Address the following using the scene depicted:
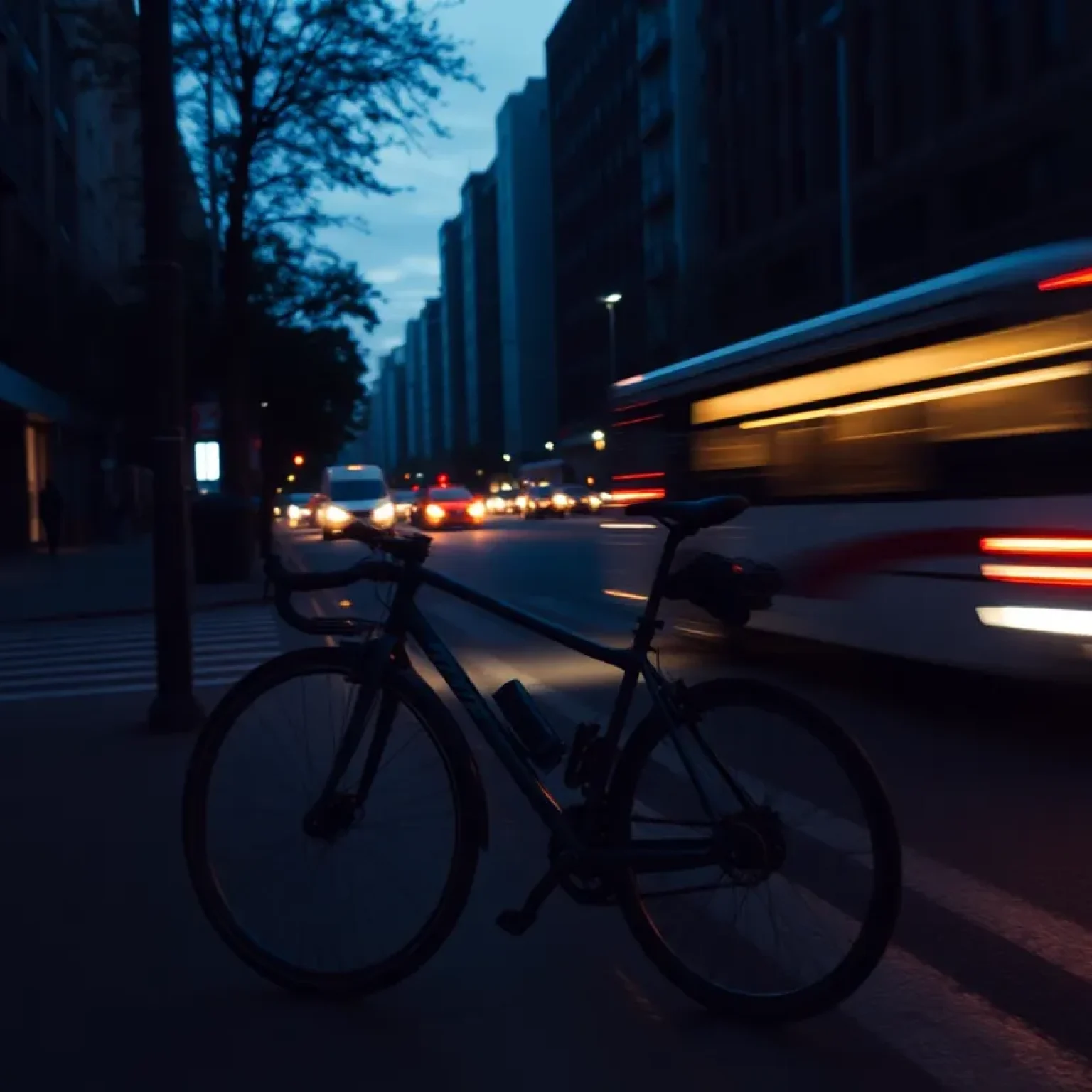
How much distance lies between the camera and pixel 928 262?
43.2m

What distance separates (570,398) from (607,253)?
14445 mm

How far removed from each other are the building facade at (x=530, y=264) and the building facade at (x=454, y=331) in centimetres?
2900

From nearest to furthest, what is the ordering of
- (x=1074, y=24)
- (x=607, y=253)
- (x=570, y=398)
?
(x=1074, y=24) < (x=607, y=253) < (x=570, y=398)

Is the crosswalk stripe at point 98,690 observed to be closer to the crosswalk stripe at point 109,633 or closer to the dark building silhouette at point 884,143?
the crosswalk stripe at point 109,633

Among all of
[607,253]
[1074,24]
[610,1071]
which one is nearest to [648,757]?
[610,1071]

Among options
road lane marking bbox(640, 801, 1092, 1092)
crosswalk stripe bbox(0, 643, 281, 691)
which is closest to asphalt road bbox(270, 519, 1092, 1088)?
road lane marking bbox(640, 801, 1092, 1092)

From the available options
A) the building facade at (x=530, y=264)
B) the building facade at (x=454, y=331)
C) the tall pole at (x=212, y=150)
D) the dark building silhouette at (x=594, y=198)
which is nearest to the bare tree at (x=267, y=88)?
the tall pole at (x=212, y=150)

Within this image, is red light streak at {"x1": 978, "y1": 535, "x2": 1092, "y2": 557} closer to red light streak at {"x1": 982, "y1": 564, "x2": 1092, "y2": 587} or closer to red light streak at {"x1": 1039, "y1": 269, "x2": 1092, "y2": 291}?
red light streak at {"x1": 982, "y1": 564, "x2": 1092, "y2": 587}

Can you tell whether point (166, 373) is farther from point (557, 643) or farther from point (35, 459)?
point (35, 459)

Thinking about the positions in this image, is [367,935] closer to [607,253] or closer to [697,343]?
[697,343]

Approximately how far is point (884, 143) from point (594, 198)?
5387cm

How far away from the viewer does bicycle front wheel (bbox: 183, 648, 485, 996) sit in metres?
4.36

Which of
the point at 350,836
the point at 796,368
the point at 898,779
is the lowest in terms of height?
the point at 898,779

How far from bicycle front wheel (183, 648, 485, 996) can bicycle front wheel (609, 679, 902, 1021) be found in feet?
1.81
